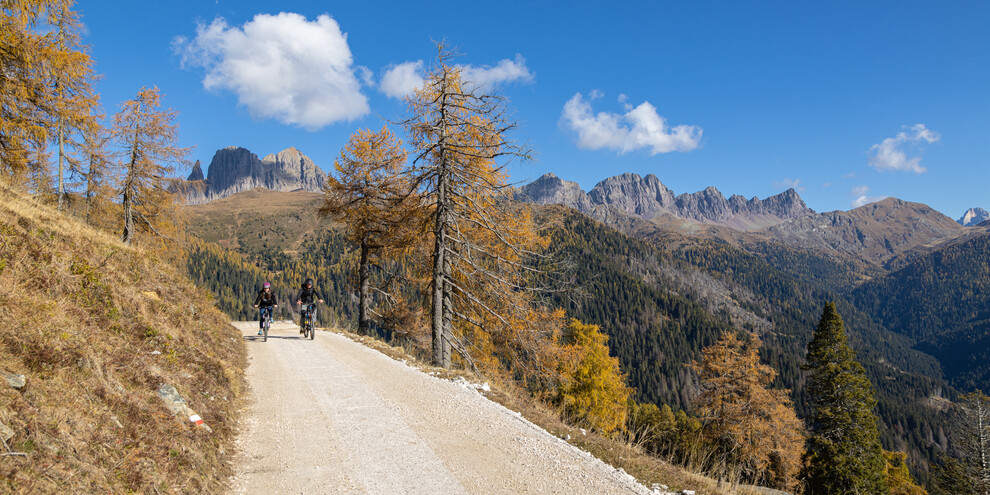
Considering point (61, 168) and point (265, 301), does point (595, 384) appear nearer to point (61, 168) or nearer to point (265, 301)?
point (265, 301)

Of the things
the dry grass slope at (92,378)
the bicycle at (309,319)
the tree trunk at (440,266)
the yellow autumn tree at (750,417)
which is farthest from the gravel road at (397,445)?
the yellow autumn tree at (750,417)

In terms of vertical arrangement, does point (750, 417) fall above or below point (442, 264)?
below

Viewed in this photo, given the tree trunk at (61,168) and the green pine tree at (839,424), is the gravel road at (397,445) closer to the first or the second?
the tree trunk at (61,168)

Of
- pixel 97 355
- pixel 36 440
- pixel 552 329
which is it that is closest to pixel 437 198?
pixel 552 329

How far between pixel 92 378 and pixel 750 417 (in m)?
35.0

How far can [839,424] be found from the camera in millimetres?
27625

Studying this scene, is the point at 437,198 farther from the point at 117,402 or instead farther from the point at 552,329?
the point at 117,402

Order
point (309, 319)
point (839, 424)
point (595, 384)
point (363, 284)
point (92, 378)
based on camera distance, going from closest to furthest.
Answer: point (92, 378) → point (309, 319) → point (363, 284) → point (839, 424) → point (595, 384)

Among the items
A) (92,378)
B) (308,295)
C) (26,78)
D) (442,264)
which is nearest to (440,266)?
(442,264)

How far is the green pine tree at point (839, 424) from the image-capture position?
27062mm

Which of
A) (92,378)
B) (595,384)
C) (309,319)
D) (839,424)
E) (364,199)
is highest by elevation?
(364,199)

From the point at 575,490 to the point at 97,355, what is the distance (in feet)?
20.9

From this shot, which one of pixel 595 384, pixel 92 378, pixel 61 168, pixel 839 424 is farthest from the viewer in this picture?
pixel 595 384

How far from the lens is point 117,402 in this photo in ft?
16.8
